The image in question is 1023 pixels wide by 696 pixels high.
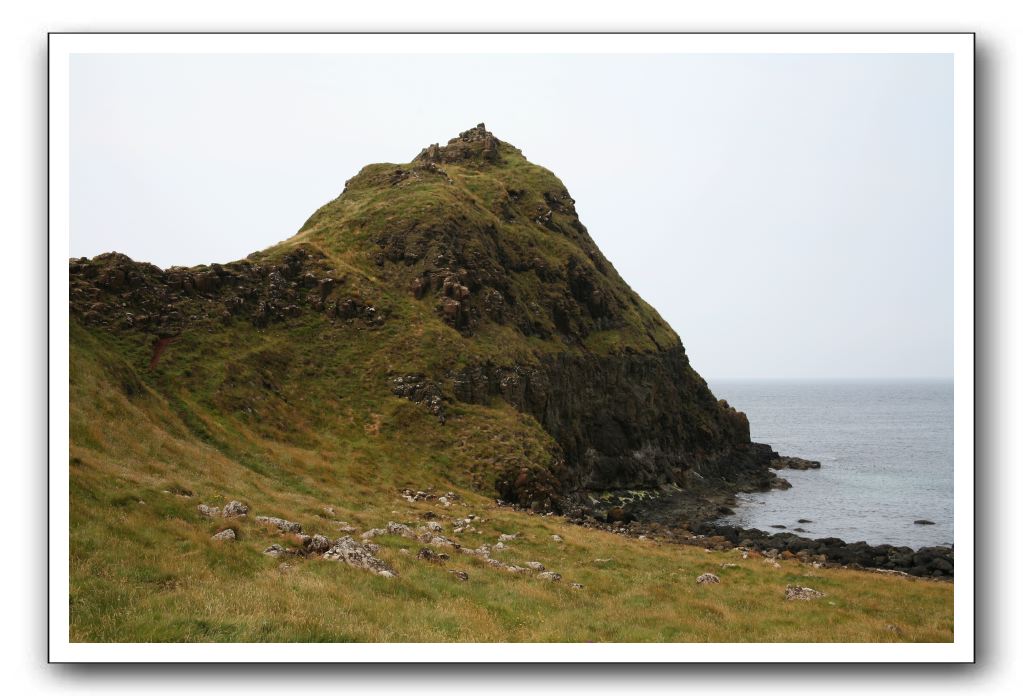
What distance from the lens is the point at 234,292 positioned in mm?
50500

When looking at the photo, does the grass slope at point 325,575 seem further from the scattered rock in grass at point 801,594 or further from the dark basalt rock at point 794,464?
the dark basalt rock at point 794,464

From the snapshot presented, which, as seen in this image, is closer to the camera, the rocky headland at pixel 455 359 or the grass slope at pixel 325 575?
the grass slope at pixel 325 575

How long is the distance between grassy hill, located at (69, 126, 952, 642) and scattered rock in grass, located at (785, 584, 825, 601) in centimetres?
60

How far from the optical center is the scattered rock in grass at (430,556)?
2065 cm

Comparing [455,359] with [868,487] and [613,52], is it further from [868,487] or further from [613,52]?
[868,487]

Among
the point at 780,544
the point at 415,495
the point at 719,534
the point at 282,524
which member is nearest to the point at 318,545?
the point at 282,524

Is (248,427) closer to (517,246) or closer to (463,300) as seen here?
(463,300)

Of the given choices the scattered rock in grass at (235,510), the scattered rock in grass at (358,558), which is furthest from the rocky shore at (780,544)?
the scattered rock in grass at (235,510)

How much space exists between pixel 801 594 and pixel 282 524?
18.1 m

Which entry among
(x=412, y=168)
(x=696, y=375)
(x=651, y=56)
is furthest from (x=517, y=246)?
(x=651, y=56)

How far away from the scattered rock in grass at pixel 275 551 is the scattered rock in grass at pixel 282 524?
2128 mm

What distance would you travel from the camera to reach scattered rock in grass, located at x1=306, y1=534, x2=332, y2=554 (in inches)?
704

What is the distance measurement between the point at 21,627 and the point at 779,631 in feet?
62.4

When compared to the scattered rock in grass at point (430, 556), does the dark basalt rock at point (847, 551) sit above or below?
below
